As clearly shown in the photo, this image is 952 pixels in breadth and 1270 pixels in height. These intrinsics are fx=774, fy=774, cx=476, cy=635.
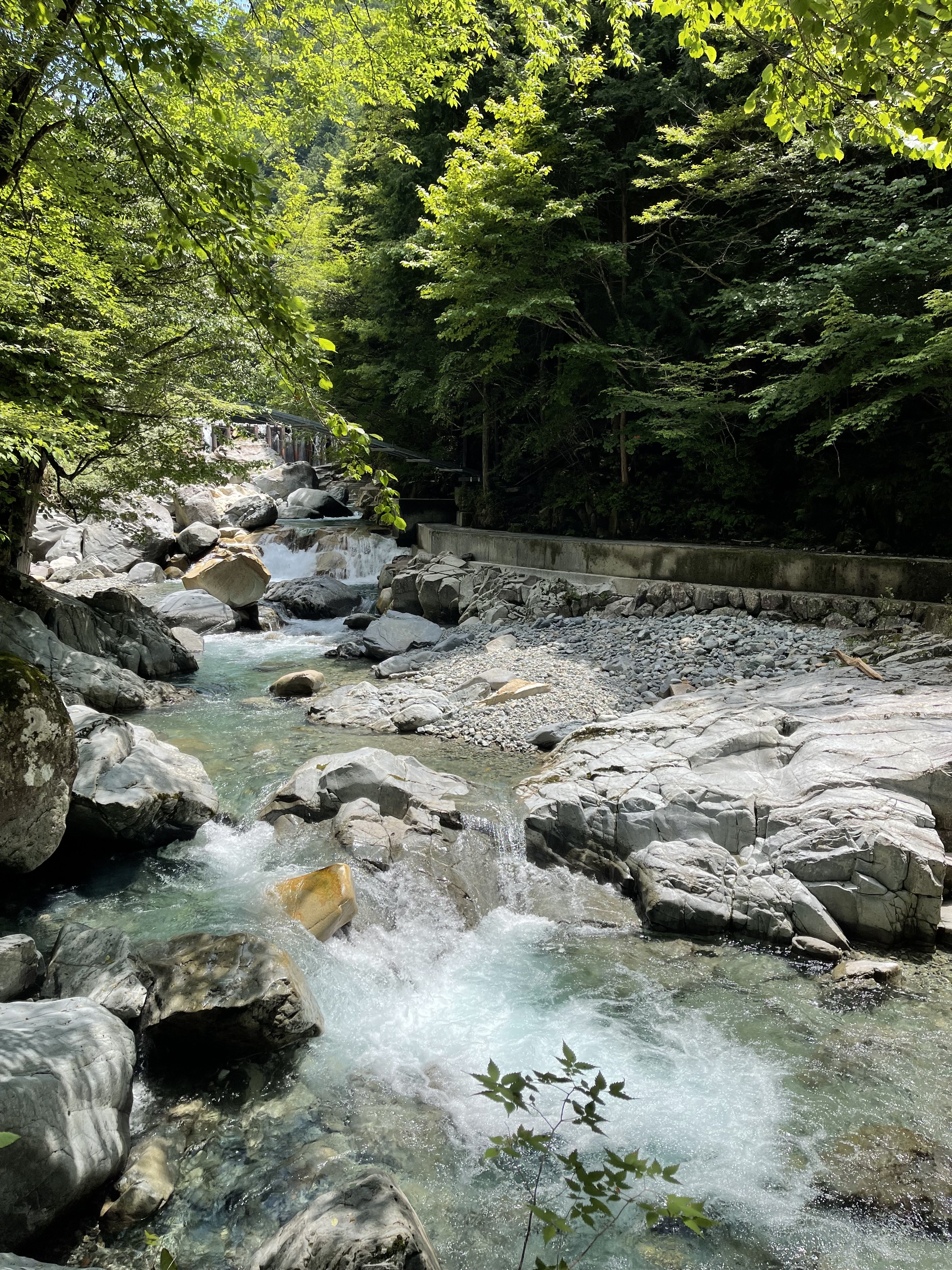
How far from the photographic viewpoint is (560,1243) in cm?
327

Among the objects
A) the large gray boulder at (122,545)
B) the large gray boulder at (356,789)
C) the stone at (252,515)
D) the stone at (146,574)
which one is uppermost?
the stone at (252,515)

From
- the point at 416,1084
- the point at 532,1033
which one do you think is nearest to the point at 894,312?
the point at 532,1033

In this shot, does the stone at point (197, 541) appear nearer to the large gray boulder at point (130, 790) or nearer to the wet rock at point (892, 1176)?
the large gray boulder at point (130, 790)

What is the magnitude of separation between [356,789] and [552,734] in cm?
286

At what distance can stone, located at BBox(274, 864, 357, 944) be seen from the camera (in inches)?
215

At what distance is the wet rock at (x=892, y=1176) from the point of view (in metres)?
3.41

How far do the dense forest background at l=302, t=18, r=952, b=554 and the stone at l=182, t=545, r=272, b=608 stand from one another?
5474 mm

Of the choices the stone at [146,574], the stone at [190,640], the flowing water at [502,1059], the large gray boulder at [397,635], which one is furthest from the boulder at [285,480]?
the flowing water at [502,1059]

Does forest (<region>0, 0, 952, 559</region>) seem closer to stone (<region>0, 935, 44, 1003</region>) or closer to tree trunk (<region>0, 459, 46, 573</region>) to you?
tree trunk (<region>0, 459, 46, 573</region>)

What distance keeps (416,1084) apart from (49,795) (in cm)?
318

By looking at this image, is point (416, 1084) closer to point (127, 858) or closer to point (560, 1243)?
point (560, 1243)

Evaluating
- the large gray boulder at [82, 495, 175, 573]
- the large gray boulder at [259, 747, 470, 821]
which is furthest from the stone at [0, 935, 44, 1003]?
the large gray boulder at [82, 495, 175, 573]

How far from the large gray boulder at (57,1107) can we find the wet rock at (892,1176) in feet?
10.5

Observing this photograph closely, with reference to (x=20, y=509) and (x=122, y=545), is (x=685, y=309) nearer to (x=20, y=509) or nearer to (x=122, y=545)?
(x=20, y=509)
